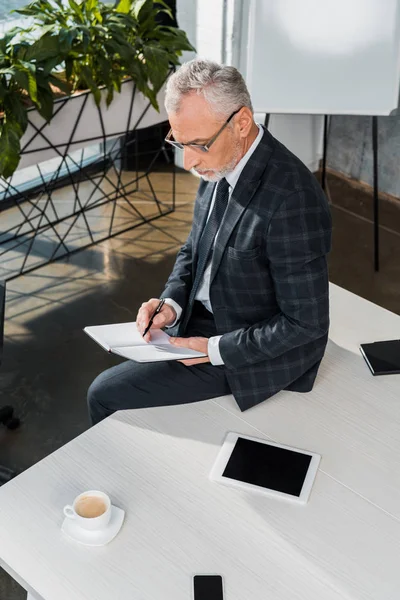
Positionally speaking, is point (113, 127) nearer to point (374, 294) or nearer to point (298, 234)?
point (374, 294)

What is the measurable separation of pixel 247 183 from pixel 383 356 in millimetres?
648

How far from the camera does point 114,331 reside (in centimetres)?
211

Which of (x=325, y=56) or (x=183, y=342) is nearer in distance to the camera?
(x=183, y=342)

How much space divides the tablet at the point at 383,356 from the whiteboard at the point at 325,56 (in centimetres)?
153

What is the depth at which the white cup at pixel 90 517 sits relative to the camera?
156cm

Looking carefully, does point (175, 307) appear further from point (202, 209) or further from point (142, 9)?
point (142, 9)

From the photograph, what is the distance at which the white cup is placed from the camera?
1561 mm

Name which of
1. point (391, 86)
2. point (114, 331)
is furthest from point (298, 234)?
point (391, 86)

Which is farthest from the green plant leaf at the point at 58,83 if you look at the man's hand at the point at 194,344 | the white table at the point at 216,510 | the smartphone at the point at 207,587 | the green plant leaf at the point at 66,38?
the smartphone at the point at 207,587

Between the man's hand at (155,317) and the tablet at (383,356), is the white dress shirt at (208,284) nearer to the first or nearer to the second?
the man's hand at (155,317)

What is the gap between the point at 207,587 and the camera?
1.49 metres

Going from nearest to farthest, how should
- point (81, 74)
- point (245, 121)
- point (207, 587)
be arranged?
1. point (207, 587)
2. point (245, 121)
3. point (81, 74)

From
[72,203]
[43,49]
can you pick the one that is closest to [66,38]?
[43,49]

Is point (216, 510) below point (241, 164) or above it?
below
